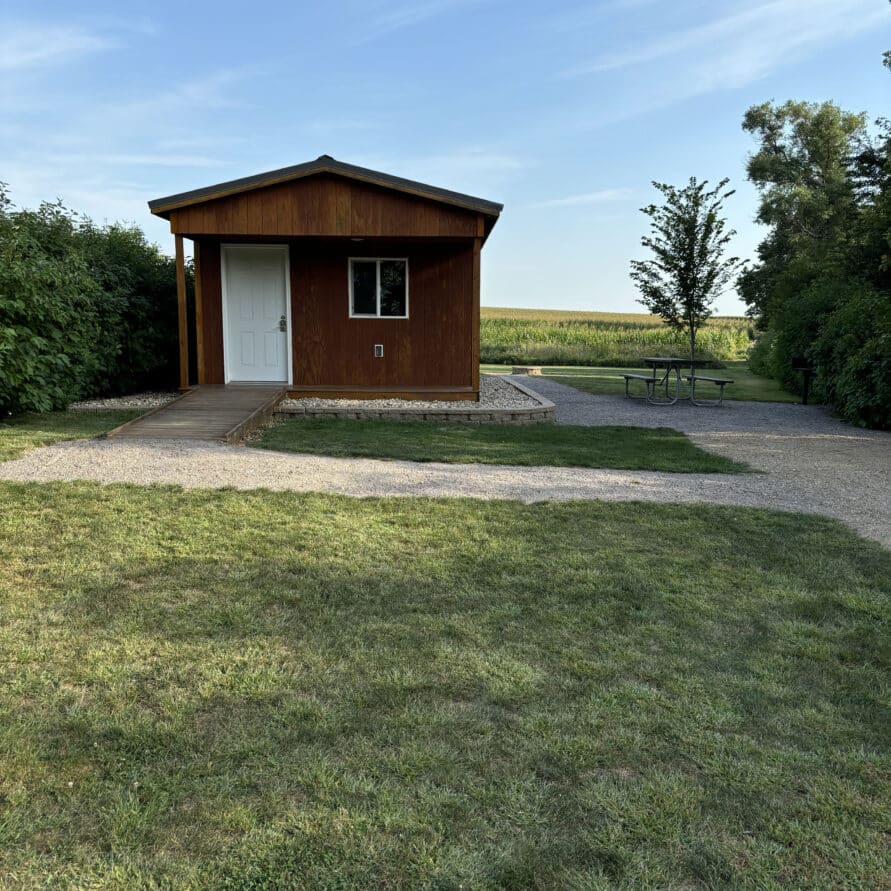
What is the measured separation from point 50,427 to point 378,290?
18.9 feet

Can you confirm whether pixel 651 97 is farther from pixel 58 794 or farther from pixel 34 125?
pixel 58 794

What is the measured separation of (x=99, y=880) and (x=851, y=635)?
129 inches

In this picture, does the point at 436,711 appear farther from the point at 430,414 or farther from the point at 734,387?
the point at 734,387

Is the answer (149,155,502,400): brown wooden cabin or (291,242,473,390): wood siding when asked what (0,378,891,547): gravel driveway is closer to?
(149,155,502,400): brown wooden cabin

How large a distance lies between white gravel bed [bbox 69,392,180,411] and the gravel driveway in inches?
147

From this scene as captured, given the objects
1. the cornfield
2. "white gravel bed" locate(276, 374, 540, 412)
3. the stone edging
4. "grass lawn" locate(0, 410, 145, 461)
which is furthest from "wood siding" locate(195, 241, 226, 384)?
the cornfield

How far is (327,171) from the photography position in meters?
11.1

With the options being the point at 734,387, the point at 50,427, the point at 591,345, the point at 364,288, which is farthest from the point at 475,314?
the point at 591,345

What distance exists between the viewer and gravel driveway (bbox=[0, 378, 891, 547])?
612cm

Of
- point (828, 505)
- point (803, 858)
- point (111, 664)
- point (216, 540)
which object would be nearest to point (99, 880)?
point (111, 664)

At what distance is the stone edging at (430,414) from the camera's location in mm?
10953

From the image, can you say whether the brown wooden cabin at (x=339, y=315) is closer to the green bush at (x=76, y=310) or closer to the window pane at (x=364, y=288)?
the window pane at (x=364, y=288)

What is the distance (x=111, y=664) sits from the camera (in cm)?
297

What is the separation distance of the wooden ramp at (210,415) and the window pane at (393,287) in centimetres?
236
